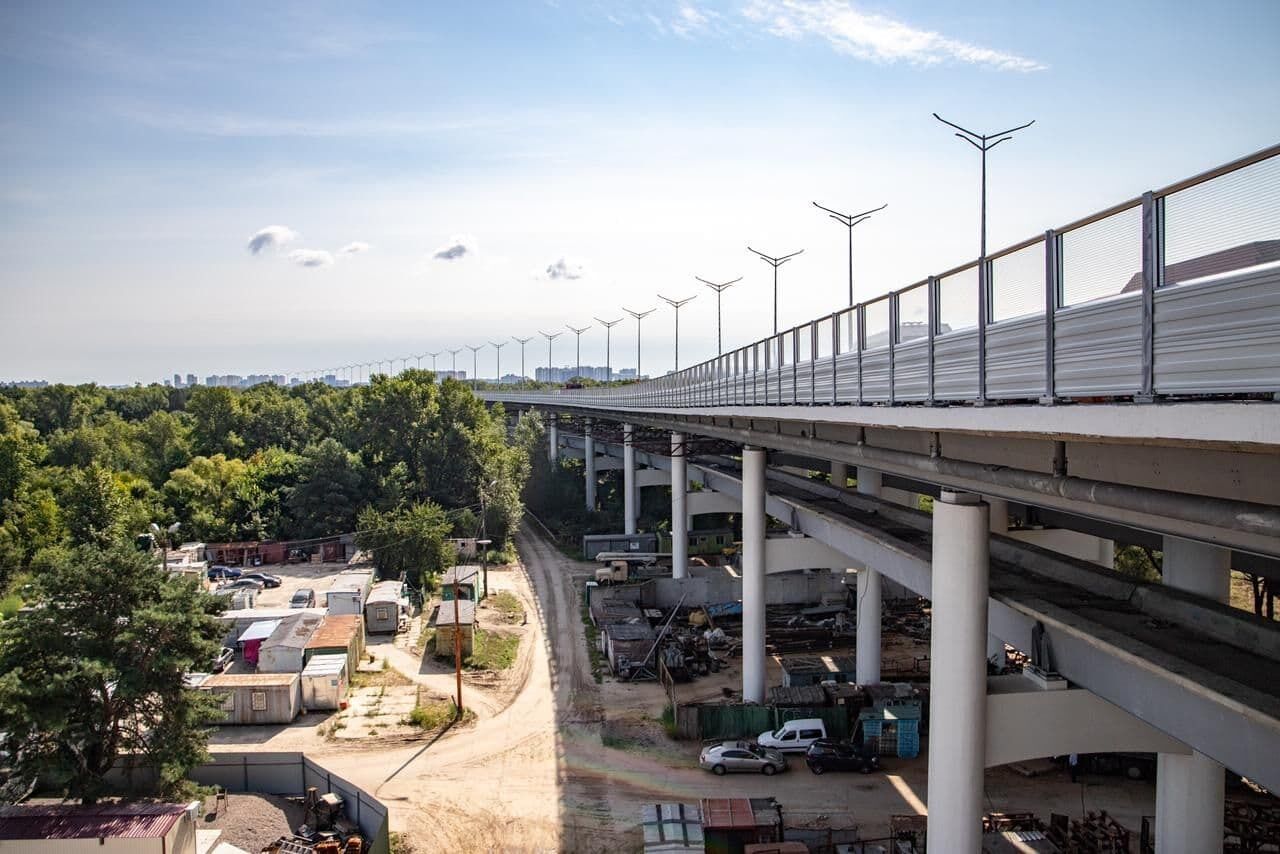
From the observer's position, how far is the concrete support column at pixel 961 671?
474 inches

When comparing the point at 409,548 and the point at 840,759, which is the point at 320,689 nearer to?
the point at 840,759

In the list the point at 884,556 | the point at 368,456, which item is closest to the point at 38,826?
the point at 884,556

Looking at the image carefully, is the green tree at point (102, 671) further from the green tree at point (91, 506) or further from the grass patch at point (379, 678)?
the green tree at point (91, 506)

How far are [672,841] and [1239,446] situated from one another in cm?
1246

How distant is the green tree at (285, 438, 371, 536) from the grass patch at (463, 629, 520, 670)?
19.7 meters

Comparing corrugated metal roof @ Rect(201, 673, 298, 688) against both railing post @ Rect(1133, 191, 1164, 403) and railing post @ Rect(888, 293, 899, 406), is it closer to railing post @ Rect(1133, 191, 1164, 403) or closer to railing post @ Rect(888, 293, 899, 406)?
railing post @ Rect(888, 293, 899, 406)

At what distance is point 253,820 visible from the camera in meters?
18.0

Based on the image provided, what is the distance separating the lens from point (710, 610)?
33.8 metres

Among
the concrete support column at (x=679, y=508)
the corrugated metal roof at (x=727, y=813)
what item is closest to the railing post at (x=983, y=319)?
the corrugated metal roof at (x=727, y=813)

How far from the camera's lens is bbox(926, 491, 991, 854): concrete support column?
12.0 m

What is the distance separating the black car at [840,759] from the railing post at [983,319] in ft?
42.4

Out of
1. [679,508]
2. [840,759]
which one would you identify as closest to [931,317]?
[840,759]

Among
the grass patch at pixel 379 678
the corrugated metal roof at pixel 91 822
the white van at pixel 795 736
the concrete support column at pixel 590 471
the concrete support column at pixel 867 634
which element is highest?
the concrete support column at pixel 590 471

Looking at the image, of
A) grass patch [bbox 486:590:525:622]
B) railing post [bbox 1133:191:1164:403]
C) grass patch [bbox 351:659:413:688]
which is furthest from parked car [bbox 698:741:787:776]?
railing post [bbox 1133:191:1164:403]
